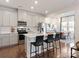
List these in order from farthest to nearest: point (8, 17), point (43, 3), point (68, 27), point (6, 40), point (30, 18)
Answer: point (68, 27) < point (30, 18) < point (8, 17) < point (6, 40) < point (43, 3)

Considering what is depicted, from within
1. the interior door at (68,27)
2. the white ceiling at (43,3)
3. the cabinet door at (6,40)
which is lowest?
the cabinet door at (6,40)

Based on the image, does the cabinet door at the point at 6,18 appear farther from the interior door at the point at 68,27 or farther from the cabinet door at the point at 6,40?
the interior door at the point at 68,27

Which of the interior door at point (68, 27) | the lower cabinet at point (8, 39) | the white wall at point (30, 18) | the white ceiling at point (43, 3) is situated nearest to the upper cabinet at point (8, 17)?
the white wall at point (30, 18)

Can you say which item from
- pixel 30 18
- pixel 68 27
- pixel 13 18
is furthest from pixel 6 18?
pixel 68 27

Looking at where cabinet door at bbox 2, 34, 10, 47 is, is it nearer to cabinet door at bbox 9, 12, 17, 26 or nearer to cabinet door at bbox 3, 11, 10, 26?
cabinet door at bbox 3, 11, 10, 26

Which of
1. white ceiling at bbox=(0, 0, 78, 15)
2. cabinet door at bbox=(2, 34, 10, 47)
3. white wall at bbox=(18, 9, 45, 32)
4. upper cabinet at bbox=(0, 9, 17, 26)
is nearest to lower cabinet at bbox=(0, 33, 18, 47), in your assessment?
cabinet door at bbox=(2, 34, 10, 47)

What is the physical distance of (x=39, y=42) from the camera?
365 centimetres

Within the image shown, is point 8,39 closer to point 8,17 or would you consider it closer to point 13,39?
point 13,39

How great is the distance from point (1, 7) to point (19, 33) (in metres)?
2.12

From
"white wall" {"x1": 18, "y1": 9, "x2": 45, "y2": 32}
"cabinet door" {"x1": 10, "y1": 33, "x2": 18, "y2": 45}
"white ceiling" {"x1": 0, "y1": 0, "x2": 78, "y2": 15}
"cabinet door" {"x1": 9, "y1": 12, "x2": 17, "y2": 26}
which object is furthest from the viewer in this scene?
"white wall" {"x1": 18, "y1": 9, "x2": 45, "y2": 32}

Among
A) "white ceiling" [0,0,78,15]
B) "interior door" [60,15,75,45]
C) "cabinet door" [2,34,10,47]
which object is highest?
"white ceiling" [0,0,78,15]

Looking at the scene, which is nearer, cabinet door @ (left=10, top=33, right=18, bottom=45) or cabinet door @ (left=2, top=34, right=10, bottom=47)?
cabinet door @ (left=2, top=34, right=10, bottom=47)

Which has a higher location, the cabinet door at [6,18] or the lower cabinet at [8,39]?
the cabinet door at [6,18]

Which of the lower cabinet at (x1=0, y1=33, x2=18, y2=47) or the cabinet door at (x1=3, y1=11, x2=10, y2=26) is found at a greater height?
the cabinet door at (x1=3, y1=11, x2=10, y2=26)
